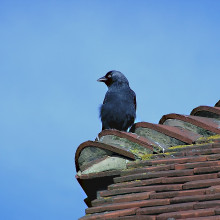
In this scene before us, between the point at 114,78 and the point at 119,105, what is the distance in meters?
0.43

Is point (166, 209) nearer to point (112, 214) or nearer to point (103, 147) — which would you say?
point (112, 214)

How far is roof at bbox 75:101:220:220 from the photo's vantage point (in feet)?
11.0

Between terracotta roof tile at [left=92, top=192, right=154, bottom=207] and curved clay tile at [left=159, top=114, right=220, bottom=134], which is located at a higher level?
curved clay tile at [left=159, top=114, right=220, bottom=134]

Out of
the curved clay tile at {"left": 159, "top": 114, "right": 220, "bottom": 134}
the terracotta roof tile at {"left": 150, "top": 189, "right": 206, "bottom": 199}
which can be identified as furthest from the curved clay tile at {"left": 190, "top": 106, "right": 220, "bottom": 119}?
the terracotta roof tile at {"left": 150, "top": 189, "right": 206, "bottom": 199}

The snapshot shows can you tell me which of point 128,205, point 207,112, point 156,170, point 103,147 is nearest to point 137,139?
point 103,147

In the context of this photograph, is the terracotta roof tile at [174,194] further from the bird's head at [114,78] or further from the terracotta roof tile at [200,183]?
the bird's head at [114,78]

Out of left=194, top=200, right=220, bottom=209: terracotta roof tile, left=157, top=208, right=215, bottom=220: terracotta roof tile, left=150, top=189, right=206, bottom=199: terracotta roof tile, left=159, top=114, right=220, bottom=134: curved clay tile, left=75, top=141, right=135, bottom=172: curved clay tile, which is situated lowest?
left=157, top=208, right=215, bottom=220: terracotta roof tile

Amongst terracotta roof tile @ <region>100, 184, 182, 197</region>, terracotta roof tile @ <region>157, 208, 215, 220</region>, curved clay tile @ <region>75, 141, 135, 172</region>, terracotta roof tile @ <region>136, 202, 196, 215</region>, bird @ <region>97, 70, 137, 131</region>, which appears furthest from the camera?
bird @ <region>97, 70, 137, 131</region>

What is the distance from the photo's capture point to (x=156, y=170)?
3893 mm

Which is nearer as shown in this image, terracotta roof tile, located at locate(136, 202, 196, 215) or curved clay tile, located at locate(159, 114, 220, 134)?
terracotta roof tile, located at locate(136, 202, 196, 215)

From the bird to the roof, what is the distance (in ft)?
5.42

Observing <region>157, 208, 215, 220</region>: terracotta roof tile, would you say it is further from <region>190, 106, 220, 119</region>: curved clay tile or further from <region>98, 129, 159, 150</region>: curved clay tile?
<region>190, 106, 220, 119</region>: curved clay tile

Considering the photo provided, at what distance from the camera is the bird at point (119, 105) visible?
6.63 m

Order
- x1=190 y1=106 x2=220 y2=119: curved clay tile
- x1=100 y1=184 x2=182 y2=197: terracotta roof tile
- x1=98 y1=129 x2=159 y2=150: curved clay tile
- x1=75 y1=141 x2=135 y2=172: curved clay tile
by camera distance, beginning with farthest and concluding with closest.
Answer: x1=190 y1=106 x2=220 y2=119: curved clay tile < x1=98 y1=129 x2=159 y2=150: curved clay tile < x1=75 y1=141 x2=135 y2=172: curved clay tile < x1=100 y1=184 x2=182 y2=197: terracotta roof tile
